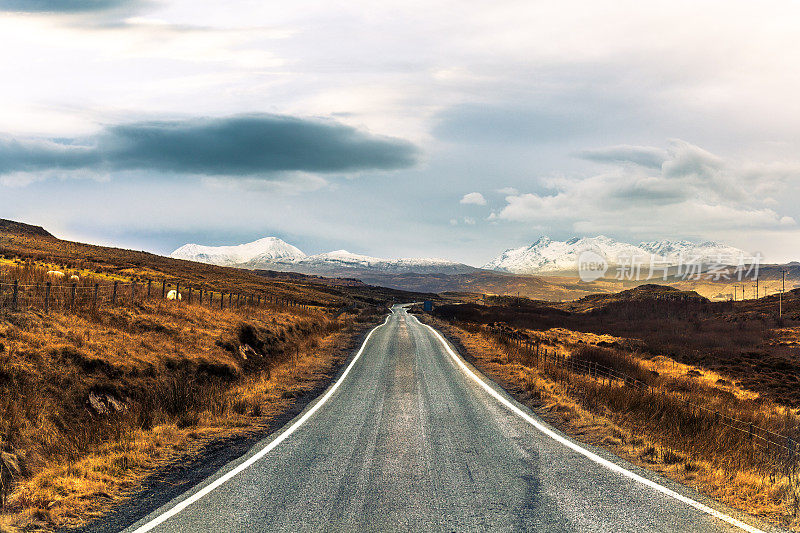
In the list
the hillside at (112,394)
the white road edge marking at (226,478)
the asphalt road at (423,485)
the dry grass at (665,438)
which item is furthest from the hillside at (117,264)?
the asphalt road at (423,485)

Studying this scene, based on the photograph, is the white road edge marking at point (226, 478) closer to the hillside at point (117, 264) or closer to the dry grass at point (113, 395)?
the dry grass at point (113, 395)

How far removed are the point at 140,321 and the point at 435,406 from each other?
419 inches

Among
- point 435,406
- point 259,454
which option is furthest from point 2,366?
point 435,406

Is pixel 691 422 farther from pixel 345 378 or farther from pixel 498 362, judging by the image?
pixel 498 362

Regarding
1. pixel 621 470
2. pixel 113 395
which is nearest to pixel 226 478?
pixel 621 470

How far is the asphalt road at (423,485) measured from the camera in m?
5.35

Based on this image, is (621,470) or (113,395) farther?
(113,395)

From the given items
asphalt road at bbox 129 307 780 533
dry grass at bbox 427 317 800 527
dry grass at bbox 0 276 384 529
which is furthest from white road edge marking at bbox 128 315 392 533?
dry grass at bbox 427 317 800 527

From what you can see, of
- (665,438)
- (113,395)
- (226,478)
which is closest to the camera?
(226,478)

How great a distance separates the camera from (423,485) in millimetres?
6547

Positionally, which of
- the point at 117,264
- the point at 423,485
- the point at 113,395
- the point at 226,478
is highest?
the point at 117,264

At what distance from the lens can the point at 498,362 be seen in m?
21.8

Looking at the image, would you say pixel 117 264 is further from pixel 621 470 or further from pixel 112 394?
pixel 621 470

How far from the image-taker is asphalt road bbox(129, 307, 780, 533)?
535 cm
